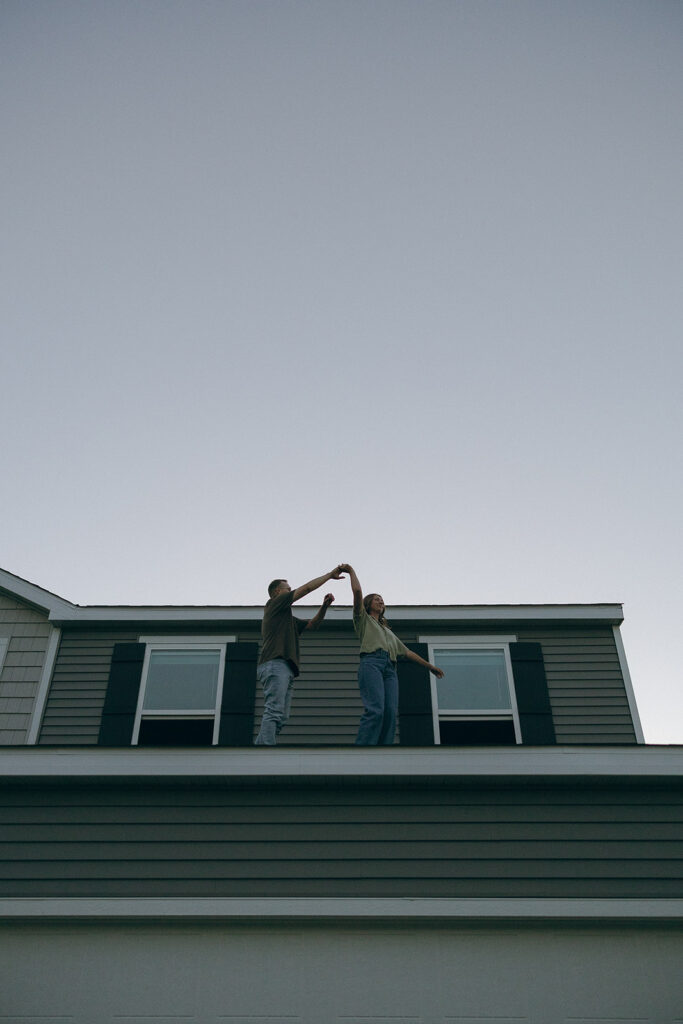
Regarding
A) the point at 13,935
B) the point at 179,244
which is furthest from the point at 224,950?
the point at 179,244

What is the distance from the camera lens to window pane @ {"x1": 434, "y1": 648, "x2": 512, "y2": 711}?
32.0 ft

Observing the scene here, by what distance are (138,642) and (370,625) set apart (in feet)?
13.0

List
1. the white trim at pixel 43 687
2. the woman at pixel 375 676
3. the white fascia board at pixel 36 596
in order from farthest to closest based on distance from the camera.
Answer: the white fascia board at pixel 36 596 < the white trim at pixel 43 687 < the woman at pixel 375 676

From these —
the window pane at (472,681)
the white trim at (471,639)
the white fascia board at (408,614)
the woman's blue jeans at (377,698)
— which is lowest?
the woman's blue jeans at (377,698)

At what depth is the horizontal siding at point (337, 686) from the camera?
9.70 metres

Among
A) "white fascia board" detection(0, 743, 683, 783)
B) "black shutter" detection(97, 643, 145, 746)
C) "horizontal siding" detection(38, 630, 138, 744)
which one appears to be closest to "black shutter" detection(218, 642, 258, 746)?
"black shutter" detection(97, 643, 145, 746)

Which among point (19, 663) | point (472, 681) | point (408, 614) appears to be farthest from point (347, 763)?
point (19, 663)

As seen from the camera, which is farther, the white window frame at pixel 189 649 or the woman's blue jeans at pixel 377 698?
the white window frame at pixel 189 649

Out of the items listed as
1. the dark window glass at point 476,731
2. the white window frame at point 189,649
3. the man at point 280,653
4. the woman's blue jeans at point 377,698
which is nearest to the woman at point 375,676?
the woman's blue jeans at point 377,698

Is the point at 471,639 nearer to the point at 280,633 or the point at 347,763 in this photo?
the point at 280,633

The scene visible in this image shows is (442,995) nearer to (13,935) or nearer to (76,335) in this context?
(13,935)

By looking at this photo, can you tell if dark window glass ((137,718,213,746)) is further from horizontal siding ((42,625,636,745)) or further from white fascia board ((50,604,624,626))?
white fascia board ((50,604,624,626))

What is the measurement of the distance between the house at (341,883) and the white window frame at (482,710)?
9.25 feet

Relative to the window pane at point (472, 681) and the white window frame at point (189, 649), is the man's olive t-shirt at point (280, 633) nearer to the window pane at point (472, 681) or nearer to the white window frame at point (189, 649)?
the white window frame at point (189, 649)
